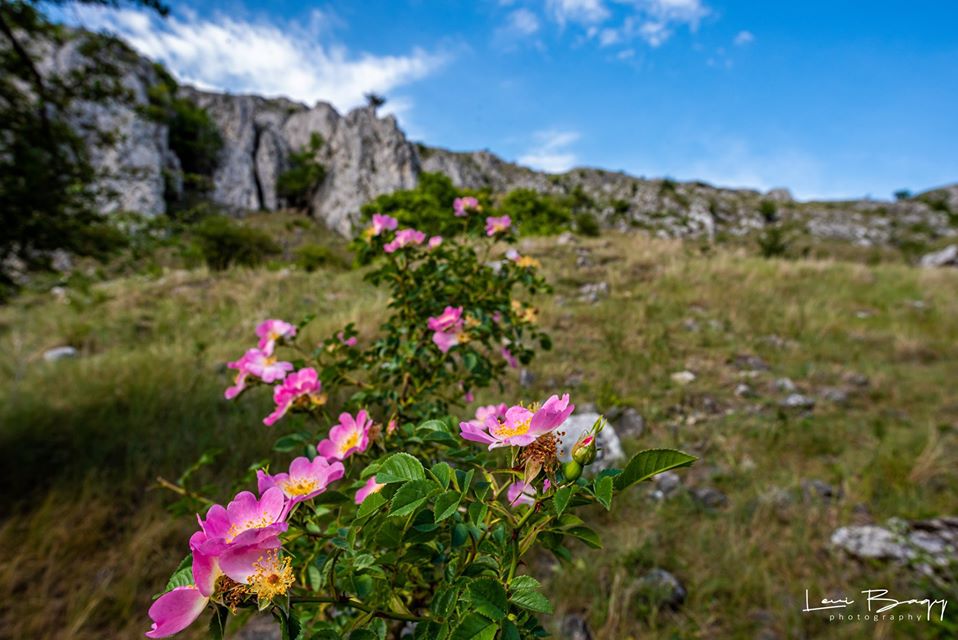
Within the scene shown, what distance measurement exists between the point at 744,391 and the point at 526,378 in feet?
6.09

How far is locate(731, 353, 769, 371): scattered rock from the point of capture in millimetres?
4105

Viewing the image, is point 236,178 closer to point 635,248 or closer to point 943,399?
point 635,248

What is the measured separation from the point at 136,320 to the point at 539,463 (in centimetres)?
636

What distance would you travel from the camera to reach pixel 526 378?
3713 millimetres

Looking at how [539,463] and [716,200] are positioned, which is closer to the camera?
[539,463]

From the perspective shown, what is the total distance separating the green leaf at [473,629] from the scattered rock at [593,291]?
5.21 metres

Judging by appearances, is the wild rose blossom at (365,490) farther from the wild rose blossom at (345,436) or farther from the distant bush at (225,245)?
the distant bush at (225,245)

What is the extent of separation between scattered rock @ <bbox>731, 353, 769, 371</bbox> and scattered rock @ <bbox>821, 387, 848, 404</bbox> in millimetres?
494

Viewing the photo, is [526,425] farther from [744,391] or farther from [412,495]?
[744,391]

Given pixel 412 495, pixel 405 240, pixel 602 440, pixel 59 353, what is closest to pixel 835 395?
pixel 602 440

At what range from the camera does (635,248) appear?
319 inches

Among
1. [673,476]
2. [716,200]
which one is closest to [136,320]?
[673,476]

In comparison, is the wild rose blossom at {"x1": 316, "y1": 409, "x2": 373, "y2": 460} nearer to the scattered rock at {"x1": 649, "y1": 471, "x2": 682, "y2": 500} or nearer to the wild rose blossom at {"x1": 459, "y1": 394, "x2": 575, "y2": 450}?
the wild rose blossom at {"x1": 459, "y1": 394, "x2": 575, "y2": 450}

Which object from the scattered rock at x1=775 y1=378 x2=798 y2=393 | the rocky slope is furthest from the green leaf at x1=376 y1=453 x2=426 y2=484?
the rocky slope
